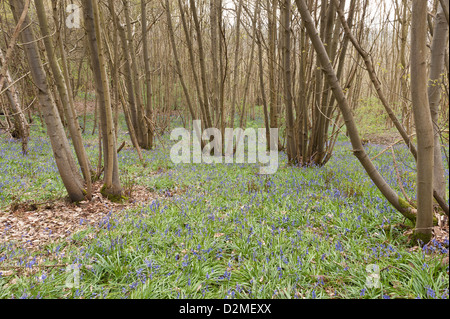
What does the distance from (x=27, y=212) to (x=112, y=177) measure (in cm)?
143

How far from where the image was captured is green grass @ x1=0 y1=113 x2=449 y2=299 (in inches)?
98.3

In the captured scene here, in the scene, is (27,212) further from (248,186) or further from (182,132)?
(182,132)

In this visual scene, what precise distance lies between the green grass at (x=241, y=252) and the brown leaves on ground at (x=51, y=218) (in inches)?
11.5

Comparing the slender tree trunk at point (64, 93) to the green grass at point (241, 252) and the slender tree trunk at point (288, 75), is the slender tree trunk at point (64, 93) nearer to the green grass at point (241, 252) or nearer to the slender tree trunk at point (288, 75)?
the green grass at point (241, 252)

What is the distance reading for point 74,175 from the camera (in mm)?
4781

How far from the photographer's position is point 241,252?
10.5ft

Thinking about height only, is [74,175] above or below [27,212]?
above

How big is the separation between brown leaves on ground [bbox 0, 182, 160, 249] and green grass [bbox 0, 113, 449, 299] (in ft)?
0.96

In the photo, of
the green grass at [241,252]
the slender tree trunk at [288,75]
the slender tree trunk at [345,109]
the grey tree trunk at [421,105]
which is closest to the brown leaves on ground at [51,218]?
the green grass at [241,252]

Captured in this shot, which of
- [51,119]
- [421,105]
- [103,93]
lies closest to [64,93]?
[51,119]

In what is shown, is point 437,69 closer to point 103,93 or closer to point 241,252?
point 241,252

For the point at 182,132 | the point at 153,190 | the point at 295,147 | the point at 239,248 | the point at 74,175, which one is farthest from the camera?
the point at 182,132

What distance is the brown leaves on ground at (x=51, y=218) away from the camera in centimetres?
357

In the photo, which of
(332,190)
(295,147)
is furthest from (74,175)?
(295,147)
